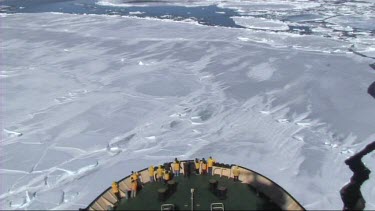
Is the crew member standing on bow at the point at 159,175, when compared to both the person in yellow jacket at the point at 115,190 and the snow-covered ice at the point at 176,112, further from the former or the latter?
the snow-covered ice at the point at 176,112

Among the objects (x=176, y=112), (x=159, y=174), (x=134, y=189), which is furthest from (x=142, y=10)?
(x=134, y=189)

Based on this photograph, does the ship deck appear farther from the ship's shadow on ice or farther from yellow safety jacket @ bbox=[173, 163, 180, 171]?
the ship's shadow on ice

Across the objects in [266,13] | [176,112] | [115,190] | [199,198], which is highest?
[266,13]

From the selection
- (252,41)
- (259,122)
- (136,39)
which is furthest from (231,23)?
(259,122)

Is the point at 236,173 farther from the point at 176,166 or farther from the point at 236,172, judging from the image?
the point at 176,166

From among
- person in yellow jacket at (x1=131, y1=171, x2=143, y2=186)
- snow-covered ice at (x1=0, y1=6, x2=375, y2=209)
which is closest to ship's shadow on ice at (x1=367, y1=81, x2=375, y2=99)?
snow-covered ice at (x1=0, y1=6, x2=375, y2=209)

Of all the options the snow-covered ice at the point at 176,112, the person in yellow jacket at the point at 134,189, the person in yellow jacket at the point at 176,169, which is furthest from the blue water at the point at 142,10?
the person in yellow jacket at the point at 134,189

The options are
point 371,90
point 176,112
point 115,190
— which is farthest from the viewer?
point 371,90
